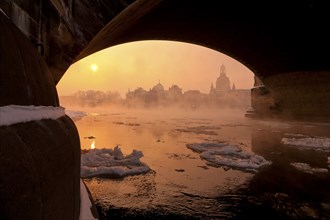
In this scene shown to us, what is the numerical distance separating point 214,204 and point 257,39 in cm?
1140

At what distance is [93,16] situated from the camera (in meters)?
3.97

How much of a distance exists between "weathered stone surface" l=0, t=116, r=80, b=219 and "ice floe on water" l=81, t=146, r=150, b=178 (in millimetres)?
3767

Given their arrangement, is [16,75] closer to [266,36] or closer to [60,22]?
[60,22]

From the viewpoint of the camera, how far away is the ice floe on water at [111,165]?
5.09 m

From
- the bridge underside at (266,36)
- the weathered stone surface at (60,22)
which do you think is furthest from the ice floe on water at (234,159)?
the bridge underside at (266,36)

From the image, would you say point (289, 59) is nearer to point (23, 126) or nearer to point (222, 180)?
point (222, 180)

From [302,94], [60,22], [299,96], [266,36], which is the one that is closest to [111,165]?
[60,22]

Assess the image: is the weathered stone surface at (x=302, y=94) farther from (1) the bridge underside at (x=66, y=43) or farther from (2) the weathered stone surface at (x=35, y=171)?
(2) the weathered stone surface at (x=35, y=171)

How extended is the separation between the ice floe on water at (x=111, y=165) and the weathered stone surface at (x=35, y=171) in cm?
377

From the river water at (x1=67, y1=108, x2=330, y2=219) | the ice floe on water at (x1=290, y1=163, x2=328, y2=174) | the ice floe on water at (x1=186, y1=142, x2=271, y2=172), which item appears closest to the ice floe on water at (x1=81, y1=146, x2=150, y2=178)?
the river water at (x1=67, y1=108, x2=330, y2=219)

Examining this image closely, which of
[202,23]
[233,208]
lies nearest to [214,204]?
[233,208]

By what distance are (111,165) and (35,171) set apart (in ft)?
16.4

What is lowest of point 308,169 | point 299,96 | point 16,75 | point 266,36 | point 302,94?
point 308,169

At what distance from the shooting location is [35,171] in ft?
3.14
